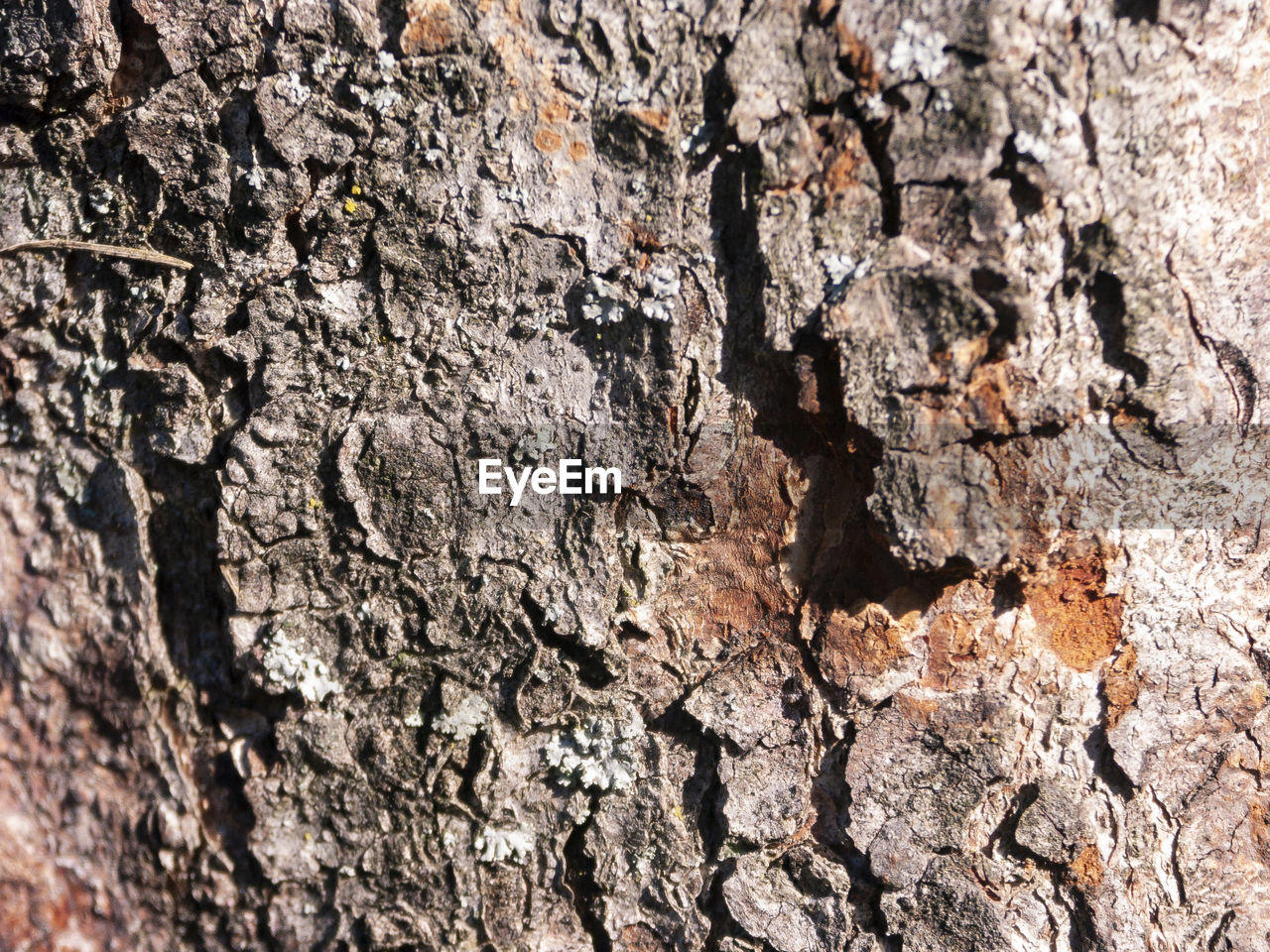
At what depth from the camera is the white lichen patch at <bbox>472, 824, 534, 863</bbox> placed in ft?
4.75

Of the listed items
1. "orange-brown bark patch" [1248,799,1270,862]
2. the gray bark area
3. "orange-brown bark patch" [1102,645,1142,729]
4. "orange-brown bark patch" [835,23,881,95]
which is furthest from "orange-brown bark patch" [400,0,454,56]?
"orange-brown bark patch" [1248,799,1270,862]

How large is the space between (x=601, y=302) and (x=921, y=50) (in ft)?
2.22

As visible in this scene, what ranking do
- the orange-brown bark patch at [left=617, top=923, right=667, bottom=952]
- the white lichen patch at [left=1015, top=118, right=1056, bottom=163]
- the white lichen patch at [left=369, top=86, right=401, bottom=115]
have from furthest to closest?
1. the orange-brown bark patch at [left=617, top=923, right=667, bottom=952]
2. the white lichen patch at [left=369, top=86, right=401, bottom=115]
3. the white lichen patch at [left=1015, top=118, right=1056, bottom=163]

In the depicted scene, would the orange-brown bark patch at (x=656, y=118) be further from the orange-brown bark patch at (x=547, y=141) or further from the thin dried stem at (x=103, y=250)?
the thin dried stem at (x=103, y=250)

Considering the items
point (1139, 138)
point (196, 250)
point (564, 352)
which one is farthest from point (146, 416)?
point (1139, 138)

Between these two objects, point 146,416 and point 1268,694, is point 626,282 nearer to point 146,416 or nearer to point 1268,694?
point 146,416

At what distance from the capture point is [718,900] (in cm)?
148

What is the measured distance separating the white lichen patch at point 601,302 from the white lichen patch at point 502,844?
0.97m

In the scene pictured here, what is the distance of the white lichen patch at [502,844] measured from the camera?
1.45 meters

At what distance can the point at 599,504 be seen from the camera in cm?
145

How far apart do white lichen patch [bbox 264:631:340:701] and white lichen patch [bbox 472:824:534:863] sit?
0.40 metres

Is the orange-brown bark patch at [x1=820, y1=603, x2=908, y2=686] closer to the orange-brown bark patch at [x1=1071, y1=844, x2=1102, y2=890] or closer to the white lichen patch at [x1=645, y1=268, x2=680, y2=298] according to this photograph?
the orange-brown bark patch at [x1=1071, y1=844, x2=1102, y2=890]

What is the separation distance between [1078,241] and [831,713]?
948 millimetres

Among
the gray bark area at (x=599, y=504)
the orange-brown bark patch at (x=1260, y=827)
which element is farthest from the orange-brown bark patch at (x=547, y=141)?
the orange-brown bark patch at (x=1260, y=827)
